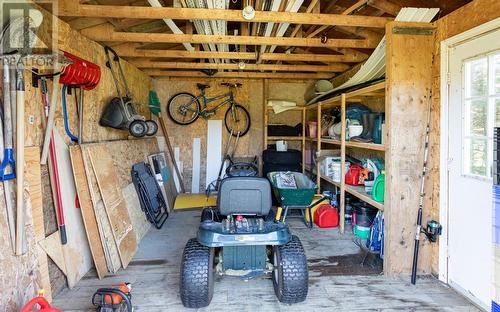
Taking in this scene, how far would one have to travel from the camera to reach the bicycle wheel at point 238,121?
20.4 feet

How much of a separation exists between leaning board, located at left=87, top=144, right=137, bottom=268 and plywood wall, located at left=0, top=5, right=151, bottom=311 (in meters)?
0.29

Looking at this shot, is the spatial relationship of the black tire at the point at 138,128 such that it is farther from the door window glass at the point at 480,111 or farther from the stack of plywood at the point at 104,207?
the door window glass at the point at 480,111

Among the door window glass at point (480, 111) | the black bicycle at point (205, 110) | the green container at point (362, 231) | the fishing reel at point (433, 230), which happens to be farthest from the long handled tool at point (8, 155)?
the black bicycle at point (205, 110)

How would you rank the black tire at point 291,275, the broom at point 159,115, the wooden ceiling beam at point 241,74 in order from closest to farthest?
the black tire at point 291,275 → the wooden ceiling beam at point 241,74 → the broom at point 159,115

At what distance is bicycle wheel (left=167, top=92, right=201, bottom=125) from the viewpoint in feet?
20.0

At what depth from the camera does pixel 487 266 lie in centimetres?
224

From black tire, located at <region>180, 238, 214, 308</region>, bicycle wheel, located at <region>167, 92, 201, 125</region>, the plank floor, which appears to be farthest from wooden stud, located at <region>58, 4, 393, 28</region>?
bicycle wheel, located at <region>167, 92, 201, 125</region>

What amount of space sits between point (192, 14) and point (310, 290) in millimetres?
2560

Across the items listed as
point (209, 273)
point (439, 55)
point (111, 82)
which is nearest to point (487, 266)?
point (439, 55)

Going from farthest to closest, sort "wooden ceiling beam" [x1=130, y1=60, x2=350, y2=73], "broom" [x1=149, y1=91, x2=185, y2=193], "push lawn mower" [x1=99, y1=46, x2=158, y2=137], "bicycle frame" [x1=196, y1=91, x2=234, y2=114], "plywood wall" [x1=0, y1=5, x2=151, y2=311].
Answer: "bicycle frame" [x1=196, y1=91, x2=234, y2=114] → "broom" [x1=149, y1=91, x2=185, y2=193] → "wooden ceiling beam" [x1=130, y1=60, x2=350, y2=73] → "push lawn mower" [x1=99, y1=46, x2=158, y2=137] → "plywood wall" [x1=0, y1=5, x2=151, y2=311]

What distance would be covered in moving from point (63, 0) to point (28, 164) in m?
1.38

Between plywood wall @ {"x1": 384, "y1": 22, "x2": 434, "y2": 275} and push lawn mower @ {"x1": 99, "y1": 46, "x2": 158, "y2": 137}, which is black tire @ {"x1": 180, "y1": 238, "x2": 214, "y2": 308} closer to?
plywood wall @ {"x1": 384, "y1": 22, "x2": 434, "y2": 275}

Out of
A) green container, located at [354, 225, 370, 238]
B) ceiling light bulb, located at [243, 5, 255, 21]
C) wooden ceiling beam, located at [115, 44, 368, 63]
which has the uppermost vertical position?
wooden ceiling beam, located at [115, 44, 368, 63]

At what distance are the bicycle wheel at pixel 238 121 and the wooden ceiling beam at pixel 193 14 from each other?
11.5ft
